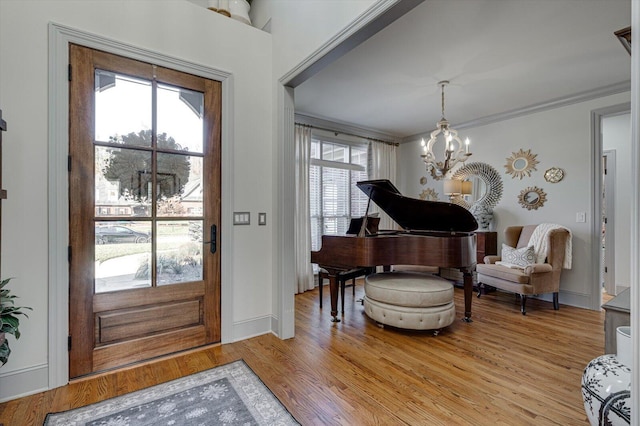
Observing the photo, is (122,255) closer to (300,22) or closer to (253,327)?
(253,327)

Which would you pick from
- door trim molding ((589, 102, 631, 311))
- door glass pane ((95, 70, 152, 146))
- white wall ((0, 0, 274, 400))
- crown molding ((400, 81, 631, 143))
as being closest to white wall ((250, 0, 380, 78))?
white wall ((0, 0, 274, 400))

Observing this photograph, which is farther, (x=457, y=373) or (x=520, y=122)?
(x=520, y=122)

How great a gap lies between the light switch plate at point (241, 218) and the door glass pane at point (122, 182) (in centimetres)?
67

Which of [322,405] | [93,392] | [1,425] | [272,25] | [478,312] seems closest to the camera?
[1,425]

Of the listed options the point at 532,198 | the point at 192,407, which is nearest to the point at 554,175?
the point at 532,198

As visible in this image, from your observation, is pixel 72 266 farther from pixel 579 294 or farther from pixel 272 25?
pixel 579 294

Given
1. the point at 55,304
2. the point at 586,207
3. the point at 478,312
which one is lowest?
the point at 478,312

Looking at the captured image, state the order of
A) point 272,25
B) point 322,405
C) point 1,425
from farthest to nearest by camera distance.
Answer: point 272,25 < point 322,405 < point 1,425

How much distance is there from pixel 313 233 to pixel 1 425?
3839mm

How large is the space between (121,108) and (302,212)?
9.05 feet

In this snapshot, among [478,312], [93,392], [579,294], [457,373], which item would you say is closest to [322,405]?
[457,373]

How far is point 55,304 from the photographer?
6.34 ft

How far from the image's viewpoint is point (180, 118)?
2.42m

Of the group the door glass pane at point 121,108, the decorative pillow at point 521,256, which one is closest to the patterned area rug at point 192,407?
the door glass pane at point 121,108
